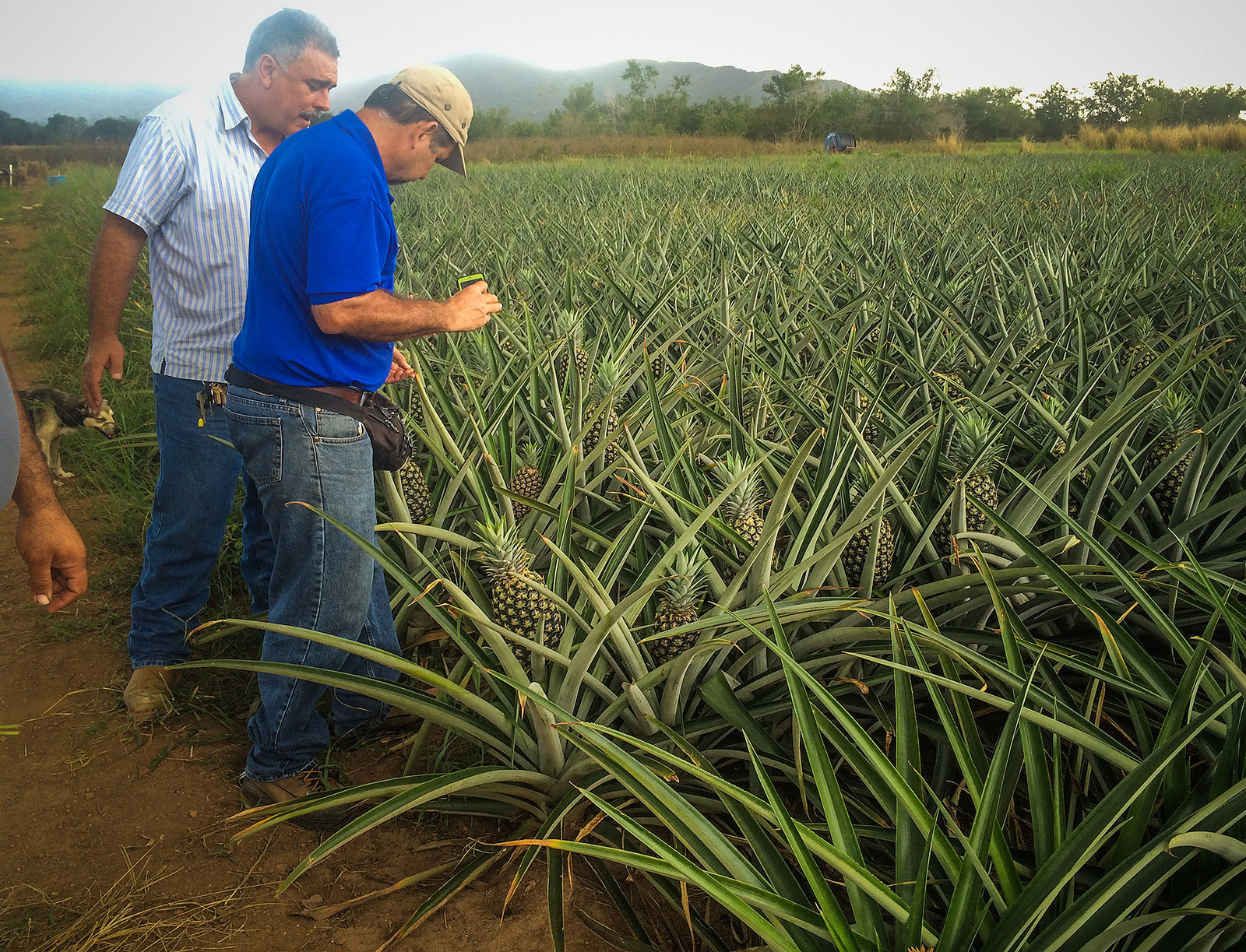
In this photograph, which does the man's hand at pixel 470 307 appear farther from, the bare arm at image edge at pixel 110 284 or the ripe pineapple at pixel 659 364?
the ripe pineapple at pixel 659 364

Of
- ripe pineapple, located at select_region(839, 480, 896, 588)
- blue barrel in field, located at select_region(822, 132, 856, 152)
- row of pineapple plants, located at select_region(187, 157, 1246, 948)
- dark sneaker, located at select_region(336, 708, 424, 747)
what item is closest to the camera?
row of pineapple plants, located at select_region(187, 157, 1246, 948)

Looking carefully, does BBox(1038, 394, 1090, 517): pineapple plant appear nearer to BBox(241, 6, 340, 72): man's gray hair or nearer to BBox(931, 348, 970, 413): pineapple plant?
BBox(931, 348, 970, 413): pineapple plant

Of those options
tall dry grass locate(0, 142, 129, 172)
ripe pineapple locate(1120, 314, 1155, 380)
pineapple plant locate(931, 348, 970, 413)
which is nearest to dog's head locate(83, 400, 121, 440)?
pineapple plant locate(931, 348, 970, 413)

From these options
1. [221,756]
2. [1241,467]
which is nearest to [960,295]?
[1241,467]

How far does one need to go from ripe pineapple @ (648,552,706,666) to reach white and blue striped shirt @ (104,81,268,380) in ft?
4.22

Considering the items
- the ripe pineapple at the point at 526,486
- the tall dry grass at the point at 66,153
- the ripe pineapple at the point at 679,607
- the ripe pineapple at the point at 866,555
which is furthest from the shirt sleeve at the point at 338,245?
the tall dry grass at the point at 66,153

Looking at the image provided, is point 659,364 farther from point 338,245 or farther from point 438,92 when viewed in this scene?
point 338,245

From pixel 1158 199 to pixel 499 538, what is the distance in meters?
8.26

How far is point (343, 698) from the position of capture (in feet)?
6.07

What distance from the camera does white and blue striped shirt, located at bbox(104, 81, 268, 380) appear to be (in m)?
1.91

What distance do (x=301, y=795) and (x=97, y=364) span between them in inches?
48.4

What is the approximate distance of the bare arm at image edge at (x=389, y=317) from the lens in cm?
144

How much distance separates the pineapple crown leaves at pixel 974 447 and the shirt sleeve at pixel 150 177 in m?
1.87

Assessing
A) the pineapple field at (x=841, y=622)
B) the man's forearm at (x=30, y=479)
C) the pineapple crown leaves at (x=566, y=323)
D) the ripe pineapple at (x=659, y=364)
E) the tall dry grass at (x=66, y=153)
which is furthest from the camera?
the tall dry grass at (x=66, y=153)
